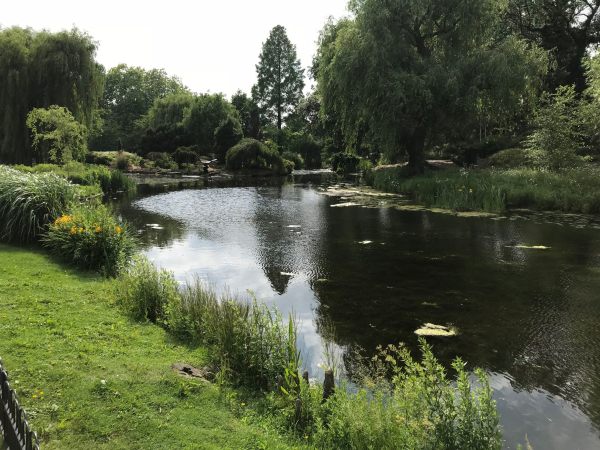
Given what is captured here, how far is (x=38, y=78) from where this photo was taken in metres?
29.5

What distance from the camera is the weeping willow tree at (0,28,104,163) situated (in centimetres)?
2947

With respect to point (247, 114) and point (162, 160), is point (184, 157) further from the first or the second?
point (247, 114)

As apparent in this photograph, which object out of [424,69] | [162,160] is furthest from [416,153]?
[162,160]

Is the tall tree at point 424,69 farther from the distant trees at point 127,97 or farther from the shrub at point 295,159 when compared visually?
the distant trees at point 127,97

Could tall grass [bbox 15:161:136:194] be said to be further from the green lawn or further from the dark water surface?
the green lawn

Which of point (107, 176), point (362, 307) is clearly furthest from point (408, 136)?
point (362, 307)

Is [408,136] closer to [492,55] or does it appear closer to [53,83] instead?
[492,55]

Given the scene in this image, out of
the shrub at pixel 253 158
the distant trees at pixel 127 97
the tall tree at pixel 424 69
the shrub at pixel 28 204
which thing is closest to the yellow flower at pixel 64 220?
the shrub at pixel 28 204

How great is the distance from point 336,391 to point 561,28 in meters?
46.5

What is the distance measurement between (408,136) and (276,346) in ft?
79.9

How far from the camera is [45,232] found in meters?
12.0

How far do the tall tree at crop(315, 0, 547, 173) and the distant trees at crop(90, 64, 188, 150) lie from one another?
2278 inches

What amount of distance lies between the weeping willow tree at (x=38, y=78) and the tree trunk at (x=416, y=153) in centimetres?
2142

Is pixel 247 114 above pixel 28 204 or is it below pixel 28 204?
above
